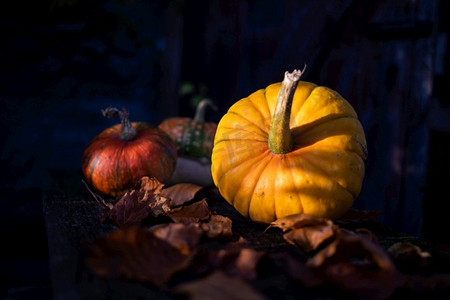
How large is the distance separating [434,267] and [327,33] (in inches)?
73.6

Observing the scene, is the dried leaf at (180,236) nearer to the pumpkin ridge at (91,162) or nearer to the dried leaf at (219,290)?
the dried leaf at (219,290)

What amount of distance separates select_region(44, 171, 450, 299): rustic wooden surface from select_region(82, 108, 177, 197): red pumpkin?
12 centimetres

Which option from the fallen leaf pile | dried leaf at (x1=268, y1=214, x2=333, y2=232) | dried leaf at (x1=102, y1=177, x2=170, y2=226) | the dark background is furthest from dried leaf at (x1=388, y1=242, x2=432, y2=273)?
the dark background

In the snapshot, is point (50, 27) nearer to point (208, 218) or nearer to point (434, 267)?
point (208, 218)

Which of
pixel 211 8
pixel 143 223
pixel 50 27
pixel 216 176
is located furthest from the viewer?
pixel 211 8

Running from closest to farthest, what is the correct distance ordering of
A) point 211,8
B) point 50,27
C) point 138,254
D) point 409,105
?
point 138,254 → point 409,105 → point 50,27 → point 211,8

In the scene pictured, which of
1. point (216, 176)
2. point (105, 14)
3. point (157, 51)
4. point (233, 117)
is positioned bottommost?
point (216, 176)

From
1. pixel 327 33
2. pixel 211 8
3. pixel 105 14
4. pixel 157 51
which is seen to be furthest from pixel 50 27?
pixel 327 33

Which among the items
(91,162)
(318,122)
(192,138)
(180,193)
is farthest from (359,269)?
(192,138)

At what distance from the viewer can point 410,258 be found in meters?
1.17

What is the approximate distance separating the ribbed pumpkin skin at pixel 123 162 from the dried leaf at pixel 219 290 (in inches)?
48.8

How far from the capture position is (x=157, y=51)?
11.8 ft

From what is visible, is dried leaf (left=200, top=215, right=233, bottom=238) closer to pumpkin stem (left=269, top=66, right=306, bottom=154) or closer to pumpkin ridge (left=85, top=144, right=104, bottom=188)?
pumpkin stem (left=269, top=66, right=306, bottom=154)

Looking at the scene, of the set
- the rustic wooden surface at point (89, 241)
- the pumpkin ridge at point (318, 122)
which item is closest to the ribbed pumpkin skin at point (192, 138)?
the rustic wooden surface at point (89, 241)
